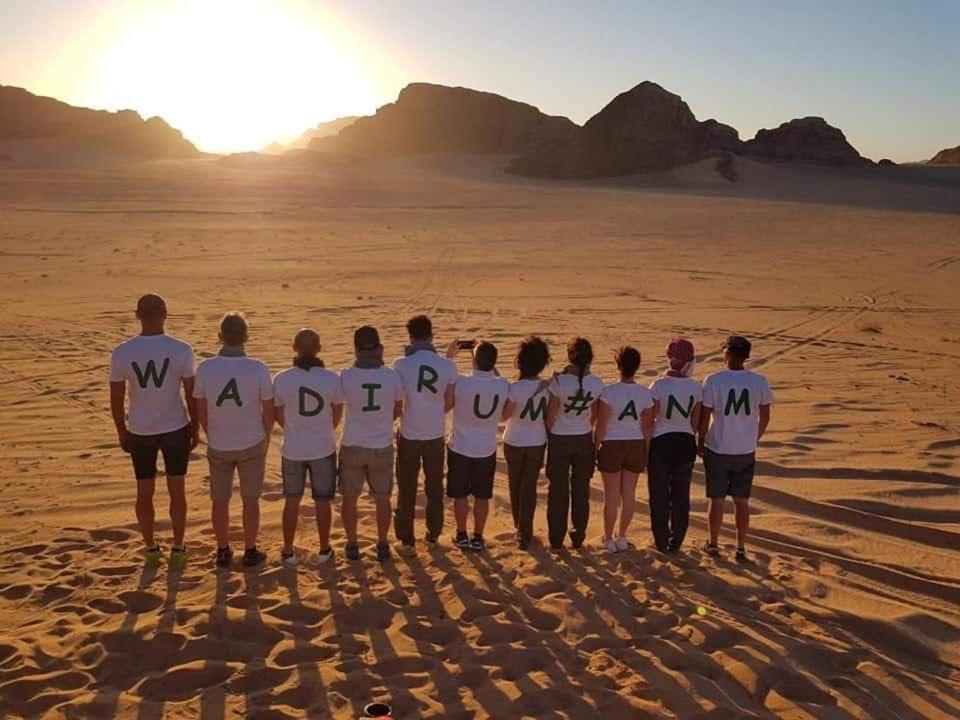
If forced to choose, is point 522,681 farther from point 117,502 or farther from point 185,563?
point 117,502

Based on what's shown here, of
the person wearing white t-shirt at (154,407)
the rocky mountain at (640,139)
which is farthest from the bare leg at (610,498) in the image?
the rocky mountain at (640,139)

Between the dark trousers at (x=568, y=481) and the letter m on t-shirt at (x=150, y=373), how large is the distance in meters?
2.74

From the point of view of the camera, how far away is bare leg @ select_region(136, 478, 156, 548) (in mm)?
5660

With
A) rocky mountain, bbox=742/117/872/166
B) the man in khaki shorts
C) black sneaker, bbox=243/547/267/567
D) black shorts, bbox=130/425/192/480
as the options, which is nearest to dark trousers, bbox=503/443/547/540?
the man in khaki shorts

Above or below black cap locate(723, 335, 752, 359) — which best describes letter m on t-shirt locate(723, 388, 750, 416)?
below

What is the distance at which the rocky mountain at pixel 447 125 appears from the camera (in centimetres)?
8762

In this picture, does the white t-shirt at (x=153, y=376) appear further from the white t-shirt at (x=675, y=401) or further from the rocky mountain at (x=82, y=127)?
the rocky mountain at (x=82, y=127)

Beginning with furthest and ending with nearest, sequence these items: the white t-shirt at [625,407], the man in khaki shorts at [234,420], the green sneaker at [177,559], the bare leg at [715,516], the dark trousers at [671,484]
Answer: the bare leg at [715,516] < the dark trousers at [671,484] < the white t-shirt at [625,407] < the green sneaker at [177,559] < the man in khaki shorts at [234,420]

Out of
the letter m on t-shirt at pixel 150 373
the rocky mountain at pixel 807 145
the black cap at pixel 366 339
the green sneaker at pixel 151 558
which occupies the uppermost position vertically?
the rocky mountain at pixel 807 145

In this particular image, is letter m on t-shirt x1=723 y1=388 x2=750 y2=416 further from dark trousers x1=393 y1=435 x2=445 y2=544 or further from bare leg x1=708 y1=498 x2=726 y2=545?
dark trousers x1=393 y1=435 x2=445 y2=544

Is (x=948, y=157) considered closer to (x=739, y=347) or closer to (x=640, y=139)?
(x=640, y=139)

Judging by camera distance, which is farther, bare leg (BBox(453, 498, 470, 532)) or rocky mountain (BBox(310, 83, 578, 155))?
rocky mountain (BBox(310, 83, 578, 155))

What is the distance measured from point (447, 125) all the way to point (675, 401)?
286 ft

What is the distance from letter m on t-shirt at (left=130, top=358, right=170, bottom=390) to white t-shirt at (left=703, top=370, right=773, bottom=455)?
3.77m
